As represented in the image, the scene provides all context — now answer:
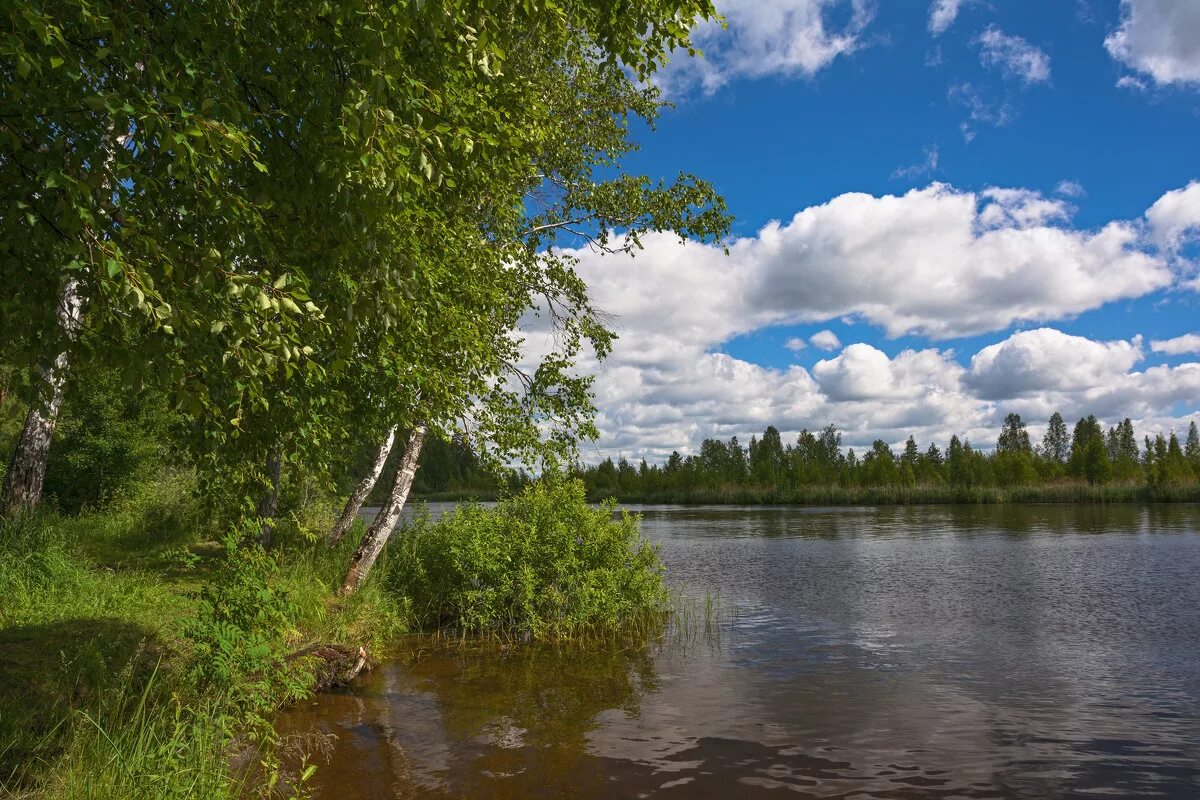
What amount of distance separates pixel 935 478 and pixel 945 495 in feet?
25.9

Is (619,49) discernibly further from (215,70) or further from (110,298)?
(110,298)

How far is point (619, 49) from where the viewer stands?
7.13 meters

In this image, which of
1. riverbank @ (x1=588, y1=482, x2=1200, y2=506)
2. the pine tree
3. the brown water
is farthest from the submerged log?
the pine tree

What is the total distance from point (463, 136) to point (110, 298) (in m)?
2.67

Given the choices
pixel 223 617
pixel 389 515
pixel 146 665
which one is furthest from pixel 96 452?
pixel 223 617

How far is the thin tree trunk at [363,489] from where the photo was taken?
15406 mm

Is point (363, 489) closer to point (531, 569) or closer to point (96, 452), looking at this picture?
point (531, 569)

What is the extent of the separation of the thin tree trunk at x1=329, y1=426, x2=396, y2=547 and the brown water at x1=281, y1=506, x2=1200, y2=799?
143 inches

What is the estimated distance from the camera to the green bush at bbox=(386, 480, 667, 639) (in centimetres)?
1474

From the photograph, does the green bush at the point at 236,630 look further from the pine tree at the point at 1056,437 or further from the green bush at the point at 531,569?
the pine tree at the point at 1056,437

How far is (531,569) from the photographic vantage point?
14695 mm

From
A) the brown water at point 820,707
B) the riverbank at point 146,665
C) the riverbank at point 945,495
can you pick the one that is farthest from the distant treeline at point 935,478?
the riverbank at point 146,665

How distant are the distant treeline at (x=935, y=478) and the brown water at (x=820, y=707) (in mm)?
50761

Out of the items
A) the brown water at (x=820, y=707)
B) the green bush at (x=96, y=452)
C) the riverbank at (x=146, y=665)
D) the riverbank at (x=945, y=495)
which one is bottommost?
the brown water at (x=820, y=707)
